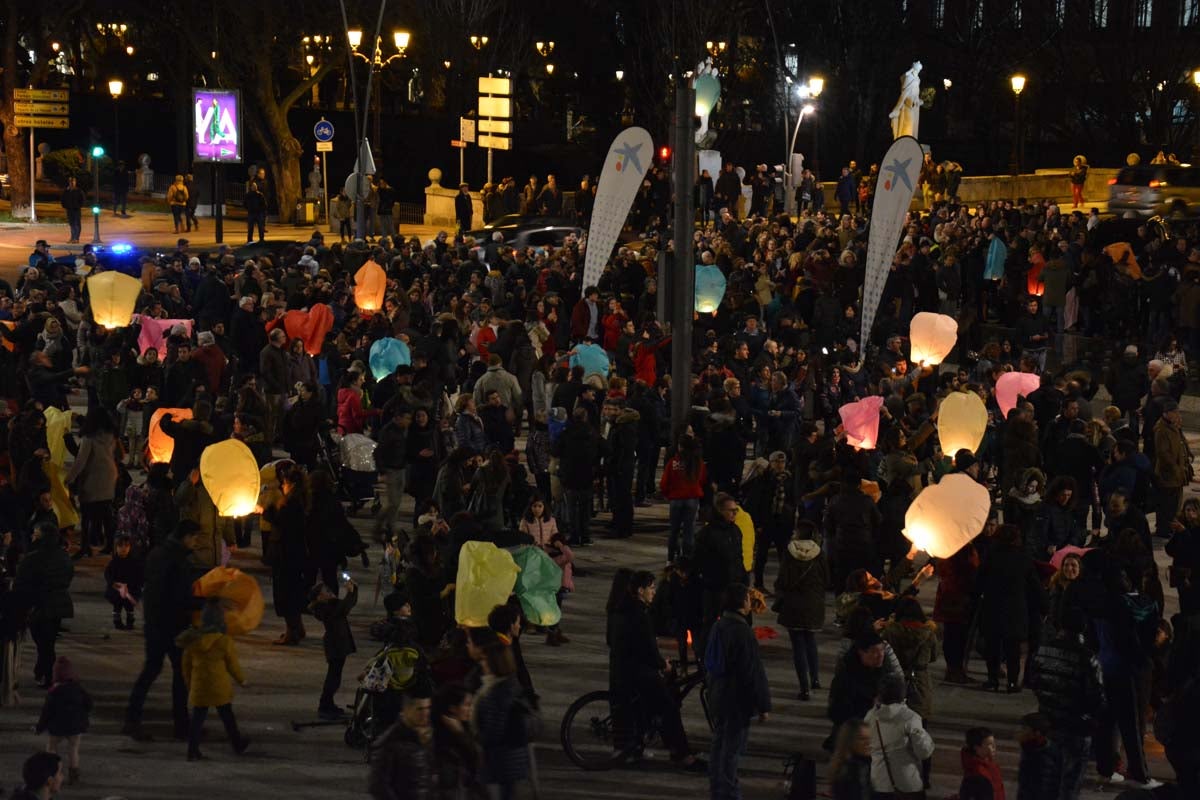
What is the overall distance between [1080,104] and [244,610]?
59.0m

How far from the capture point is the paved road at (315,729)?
38.5 ft

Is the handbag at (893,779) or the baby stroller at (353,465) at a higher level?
the baby stroller at (353,465)

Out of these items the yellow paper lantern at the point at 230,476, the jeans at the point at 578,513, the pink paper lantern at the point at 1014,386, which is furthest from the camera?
the pink paper lantern at the point at 1014,386

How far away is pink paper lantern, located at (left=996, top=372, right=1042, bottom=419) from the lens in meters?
19.4

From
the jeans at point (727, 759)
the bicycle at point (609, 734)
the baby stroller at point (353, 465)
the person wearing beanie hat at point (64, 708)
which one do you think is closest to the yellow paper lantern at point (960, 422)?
the baby stroller at point (353, 465)

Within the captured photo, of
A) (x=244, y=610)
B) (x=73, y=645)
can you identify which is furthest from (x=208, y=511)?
(x=244, y=610)

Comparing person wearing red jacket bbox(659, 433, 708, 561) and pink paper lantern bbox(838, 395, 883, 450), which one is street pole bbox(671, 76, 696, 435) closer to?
person wearing red jacket bbox(659, 433, 708, 561)

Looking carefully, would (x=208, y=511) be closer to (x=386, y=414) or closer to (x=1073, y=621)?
(x=386, y=414)

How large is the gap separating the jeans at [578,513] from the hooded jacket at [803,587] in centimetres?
481

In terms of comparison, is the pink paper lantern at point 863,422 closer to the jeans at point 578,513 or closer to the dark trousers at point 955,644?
the jeans at point 578,513

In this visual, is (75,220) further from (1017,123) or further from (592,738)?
(592,738)

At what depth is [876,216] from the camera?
2239cm

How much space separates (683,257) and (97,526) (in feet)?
19.7

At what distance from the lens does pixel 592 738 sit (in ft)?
41.0
